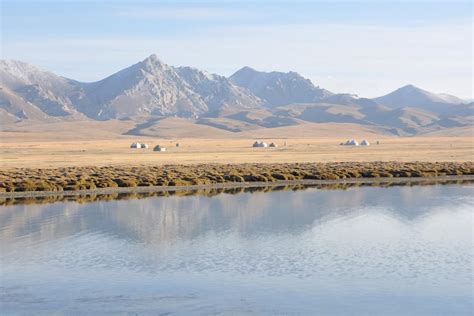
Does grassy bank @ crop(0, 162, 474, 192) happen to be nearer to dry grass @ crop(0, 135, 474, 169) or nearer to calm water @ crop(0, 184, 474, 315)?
calm water @ crop(0, 184, 474, 315)

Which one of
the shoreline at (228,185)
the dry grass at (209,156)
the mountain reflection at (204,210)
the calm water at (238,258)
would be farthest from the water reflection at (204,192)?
the dry grass at (209,156)

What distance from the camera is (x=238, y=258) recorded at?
26.7m

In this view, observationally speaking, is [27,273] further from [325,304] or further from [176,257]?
[325,304]

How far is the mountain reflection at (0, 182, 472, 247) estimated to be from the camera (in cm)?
3397

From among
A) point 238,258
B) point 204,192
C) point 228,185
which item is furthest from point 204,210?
point 228,185

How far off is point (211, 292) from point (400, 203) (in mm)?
25798

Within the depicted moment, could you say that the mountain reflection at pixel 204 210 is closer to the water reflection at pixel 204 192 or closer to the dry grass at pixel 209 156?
the water reflection at pixel 204 192

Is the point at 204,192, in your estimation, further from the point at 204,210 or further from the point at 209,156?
the point at 209,156

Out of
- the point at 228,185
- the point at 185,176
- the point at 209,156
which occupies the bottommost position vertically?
the point at 228,185

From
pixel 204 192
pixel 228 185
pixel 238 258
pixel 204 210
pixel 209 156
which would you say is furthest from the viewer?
pixel 209 156

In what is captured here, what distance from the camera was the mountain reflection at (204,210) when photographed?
111ft

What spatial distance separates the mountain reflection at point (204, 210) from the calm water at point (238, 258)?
103 mm

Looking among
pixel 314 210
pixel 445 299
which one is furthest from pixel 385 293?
pixel 314 210

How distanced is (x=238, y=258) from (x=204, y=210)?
15.1 meters
